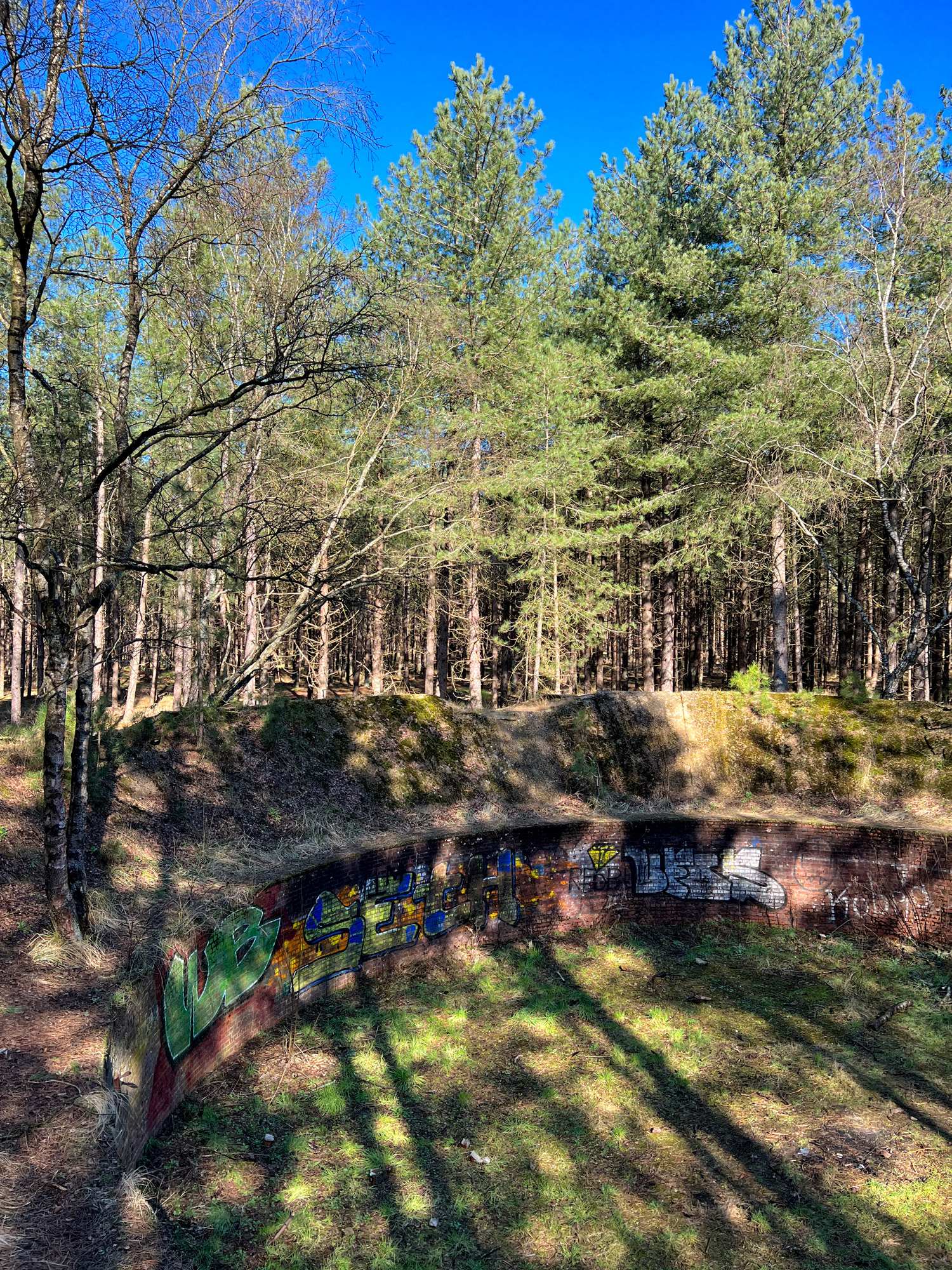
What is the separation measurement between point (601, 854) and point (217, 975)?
7.03m

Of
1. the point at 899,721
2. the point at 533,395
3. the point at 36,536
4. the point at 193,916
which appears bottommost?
the point at 193,916

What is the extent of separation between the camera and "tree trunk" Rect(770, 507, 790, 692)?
58.4ft

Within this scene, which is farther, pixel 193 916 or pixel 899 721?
pixel 899 721

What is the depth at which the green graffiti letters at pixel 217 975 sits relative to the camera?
6.63 meters

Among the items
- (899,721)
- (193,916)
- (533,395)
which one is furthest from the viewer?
(533,395)

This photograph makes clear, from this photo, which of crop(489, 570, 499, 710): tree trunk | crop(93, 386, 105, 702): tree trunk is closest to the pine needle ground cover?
crop(93, 386, 105, 702): tree trunk

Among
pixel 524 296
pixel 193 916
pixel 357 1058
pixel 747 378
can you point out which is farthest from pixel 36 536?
pixel 747 378

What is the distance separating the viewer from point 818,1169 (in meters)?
6.96

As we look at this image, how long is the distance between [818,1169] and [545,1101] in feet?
8.69

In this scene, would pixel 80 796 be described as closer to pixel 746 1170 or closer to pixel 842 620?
pixel 746 1170

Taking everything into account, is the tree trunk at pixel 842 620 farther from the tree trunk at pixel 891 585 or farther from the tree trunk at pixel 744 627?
the tree trunk at pixel 744 627

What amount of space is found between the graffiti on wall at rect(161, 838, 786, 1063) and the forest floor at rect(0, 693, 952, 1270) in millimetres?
490

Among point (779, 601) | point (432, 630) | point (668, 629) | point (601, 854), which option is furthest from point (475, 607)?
point (601, 854)

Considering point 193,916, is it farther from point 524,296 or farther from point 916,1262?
point 524,296
